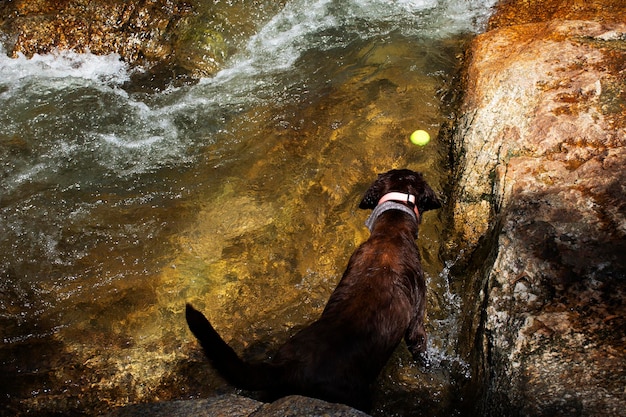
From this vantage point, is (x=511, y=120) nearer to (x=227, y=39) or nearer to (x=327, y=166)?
(x=327, y=166)

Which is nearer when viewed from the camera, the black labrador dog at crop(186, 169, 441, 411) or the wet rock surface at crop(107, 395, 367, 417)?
the wet rock surface at crop(107, 395, 367, 417)

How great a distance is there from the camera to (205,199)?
4.60m

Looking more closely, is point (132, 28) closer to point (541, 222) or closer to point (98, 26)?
point (98, 26)

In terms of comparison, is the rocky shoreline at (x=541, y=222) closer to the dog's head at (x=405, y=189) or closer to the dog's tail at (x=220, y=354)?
the dog's tail at (x=220, y=354)

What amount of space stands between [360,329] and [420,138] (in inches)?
113

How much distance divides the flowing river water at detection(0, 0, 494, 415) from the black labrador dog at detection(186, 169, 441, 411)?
50cm

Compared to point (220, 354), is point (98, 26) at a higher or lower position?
higher

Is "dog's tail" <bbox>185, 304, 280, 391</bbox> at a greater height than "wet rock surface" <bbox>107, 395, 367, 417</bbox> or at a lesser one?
greater

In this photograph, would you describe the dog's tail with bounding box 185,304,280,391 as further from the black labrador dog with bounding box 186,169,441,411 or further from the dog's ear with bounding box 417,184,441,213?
the dog's ear with bounding box 417,184,441,213

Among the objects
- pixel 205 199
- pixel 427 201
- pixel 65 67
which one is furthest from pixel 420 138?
pixel 65 67

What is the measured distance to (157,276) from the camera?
3.86m

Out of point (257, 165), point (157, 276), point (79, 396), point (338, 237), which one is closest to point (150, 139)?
point (257, 165)

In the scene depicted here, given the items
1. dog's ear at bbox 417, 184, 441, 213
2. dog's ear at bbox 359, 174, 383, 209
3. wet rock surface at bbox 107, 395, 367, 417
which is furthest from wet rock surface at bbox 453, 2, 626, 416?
wet rock surface at bbox 107, 395, 367, 417

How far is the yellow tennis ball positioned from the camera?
4.89 metres
